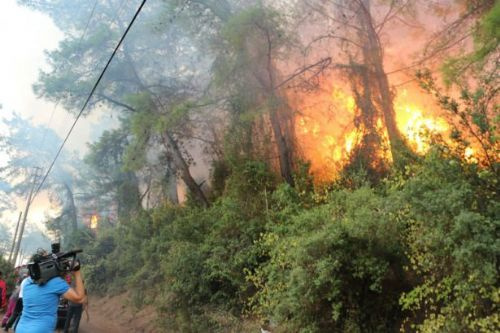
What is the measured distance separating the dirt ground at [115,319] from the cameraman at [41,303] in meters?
6.97

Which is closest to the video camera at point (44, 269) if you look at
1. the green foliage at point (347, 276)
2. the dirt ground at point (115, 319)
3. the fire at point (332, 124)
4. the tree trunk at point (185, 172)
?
the green foliage at point (347, 276)

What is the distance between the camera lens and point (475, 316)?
4.38 metres

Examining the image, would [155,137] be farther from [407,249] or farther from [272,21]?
[407,249]

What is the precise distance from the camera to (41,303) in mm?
3760

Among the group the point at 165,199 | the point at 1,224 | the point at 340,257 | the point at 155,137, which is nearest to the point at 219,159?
the point at 155,137

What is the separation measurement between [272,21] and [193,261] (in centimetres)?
804

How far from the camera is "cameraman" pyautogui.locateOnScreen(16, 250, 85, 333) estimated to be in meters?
3.71

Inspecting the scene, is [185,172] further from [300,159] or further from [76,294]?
[76,294]

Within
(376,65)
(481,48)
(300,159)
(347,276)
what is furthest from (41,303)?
(376,65)

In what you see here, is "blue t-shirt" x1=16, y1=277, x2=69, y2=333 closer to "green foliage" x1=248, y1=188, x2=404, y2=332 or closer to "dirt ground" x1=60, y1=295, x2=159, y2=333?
"green foliage" x1=248, y1=188, x2=404, y2=332

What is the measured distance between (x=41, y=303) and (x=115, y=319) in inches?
429

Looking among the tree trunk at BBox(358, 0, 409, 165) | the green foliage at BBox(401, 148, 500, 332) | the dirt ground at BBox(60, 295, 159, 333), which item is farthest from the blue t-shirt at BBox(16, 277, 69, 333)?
the tree trunk at BBox(358, 0, 409, 165)

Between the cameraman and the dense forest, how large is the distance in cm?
339

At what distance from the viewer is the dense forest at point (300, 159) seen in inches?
200
